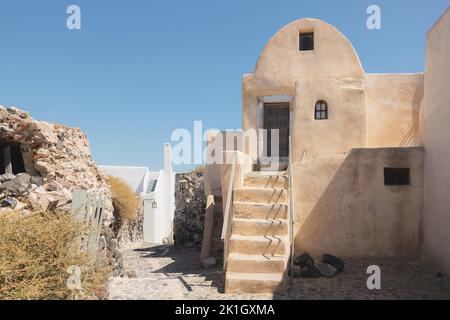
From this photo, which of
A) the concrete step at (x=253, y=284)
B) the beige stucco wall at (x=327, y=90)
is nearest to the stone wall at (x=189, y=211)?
the beige stucco wall at (x=327, y=90)

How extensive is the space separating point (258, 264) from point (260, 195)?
66.6 inches

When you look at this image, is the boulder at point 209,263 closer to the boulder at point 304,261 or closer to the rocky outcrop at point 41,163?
the boulder at point 304,261

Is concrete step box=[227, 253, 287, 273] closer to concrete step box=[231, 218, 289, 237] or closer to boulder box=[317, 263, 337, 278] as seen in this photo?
concrete step box=[231, 218, 289, 237]

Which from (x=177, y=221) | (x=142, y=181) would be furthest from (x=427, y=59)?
(x=142, y=181)

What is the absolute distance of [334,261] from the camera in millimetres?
6914

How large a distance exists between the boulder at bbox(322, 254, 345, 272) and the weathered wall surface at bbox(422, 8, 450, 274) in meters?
1.91

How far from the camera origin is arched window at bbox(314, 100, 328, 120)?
10.3 m

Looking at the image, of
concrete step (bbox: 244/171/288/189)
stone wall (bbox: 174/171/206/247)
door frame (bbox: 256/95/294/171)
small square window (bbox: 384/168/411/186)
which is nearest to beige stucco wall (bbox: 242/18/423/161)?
door frame (bbox: 256/95/294/171)

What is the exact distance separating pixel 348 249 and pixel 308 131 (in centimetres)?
404

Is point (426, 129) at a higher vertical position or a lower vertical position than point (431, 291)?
higher

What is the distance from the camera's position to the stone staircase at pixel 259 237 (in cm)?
550

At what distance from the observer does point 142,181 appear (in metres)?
24.5

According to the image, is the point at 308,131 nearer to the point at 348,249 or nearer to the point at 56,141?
the point at 348,249

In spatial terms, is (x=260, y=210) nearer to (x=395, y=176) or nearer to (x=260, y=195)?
(x=260, y=195)
